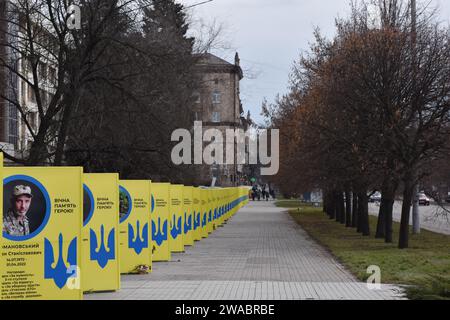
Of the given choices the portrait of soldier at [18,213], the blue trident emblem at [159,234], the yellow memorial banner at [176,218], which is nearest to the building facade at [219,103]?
the yellow memorial banner at [176,218]

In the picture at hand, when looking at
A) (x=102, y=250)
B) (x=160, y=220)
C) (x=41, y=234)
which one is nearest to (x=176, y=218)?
(x=160, y=220)

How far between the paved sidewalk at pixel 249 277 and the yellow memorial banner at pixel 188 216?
381mm

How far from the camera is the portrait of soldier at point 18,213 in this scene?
36.1 feet

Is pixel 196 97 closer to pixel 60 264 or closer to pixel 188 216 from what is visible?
pixel 188 216

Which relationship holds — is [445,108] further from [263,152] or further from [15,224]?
[263,152]

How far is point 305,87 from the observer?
4225 centimetres

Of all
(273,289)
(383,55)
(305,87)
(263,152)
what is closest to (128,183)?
(273,289)

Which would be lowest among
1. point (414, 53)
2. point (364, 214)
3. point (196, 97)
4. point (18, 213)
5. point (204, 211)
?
point (364, 214)

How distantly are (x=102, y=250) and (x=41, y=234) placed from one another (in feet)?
9.42

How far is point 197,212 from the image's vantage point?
29.2 meters

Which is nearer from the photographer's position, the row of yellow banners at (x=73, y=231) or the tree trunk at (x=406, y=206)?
the row of yellow banners at (x=73, y=231)

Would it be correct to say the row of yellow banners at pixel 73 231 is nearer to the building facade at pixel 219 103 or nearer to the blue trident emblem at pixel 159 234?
the blue trident emblem at pixel 159 234

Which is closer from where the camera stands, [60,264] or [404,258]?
[60,264]

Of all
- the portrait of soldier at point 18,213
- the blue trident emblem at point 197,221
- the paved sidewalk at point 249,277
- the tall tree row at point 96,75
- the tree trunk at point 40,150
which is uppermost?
the tall tree row at point 96,75
